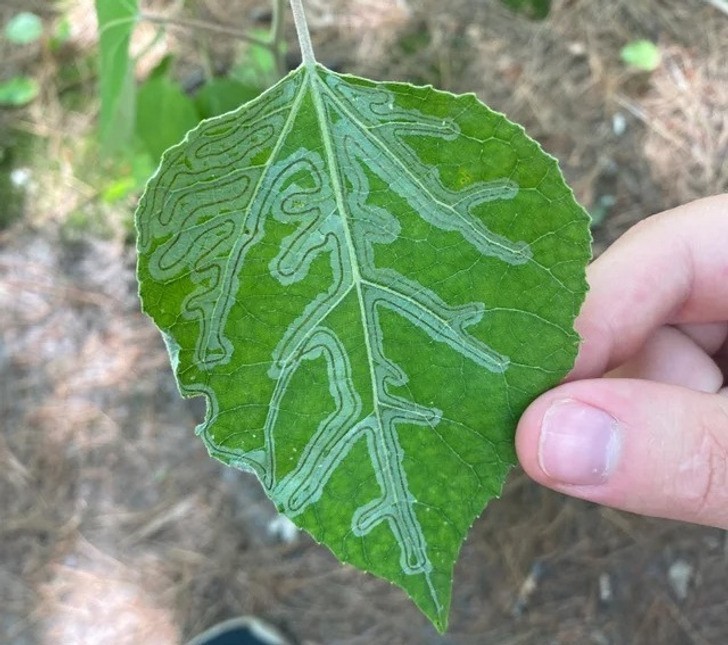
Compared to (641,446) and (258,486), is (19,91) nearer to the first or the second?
(258,486)

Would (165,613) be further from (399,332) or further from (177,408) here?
(399,332)

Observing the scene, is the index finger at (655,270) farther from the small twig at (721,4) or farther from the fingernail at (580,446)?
the small twig at (721,4)

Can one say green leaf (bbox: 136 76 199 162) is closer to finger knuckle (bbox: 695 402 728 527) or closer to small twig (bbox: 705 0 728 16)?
finger knuckle (bbox: 695 402 728 527)

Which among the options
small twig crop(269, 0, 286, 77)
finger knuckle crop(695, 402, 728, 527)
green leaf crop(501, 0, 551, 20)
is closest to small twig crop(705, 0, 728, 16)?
green leaf crop(501, 0, 551, 20)

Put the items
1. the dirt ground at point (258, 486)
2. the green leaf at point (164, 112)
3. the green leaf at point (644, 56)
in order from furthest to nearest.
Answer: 1. the green leaf at point (644, 56)
2. the dirt ground at point (258, 486)
3. the green leaf at point (164, 112)

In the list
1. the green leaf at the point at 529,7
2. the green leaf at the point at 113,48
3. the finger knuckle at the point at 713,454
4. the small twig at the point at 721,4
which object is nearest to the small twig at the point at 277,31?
the green leaf at the point at 113,48
